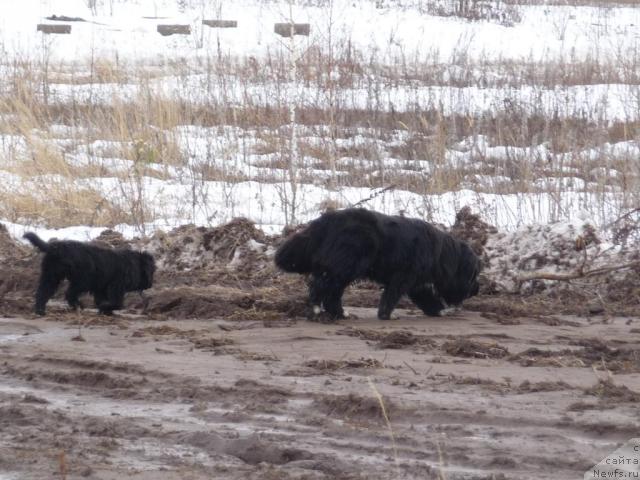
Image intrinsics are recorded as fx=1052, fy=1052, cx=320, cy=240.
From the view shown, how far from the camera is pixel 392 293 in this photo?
9109 millimetres

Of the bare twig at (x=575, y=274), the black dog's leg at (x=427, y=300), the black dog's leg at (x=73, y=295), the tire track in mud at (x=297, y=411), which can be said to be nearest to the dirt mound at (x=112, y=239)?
the black dog's leg at (x=73, y=295)

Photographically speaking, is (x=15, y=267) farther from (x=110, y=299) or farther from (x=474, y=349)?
(x=474, y=349)

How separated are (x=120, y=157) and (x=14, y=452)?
951 cm

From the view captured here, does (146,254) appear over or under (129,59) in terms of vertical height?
under

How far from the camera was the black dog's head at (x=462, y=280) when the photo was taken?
949cm

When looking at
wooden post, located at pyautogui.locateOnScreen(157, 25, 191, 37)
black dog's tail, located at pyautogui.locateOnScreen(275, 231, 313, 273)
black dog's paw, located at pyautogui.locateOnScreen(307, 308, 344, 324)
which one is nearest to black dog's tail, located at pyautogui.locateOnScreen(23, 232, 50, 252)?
black dog's tail, located at pyautogui.locateOnScreen(275, 231, 313, 273)

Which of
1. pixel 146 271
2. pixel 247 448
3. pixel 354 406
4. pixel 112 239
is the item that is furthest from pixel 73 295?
pixel 247 448

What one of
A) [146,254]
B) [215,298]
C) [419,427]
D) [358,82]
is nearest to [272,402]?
[419,427]

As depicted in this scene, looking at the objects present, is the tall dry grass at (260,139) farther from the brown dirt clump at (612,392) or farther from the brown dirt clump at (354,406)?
the brown dirt clump at (354,406)

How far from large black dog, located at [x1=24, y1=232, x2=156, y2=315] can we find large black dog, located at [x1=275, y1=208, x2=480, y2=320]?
137 cm

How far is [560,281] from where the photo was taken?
988cm

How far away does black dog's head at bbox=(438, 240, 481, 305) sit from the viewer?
949 cm

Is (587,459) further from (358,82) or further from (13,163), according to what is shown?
(358,82)

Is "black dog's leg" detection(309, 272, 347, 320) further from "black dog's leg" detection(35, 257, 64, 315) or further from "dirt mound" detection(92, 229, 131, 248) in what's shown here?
"dirt mound" detection(92, 229, 131, 248)
